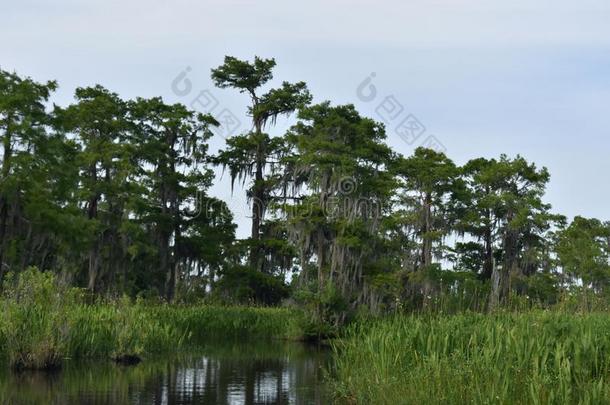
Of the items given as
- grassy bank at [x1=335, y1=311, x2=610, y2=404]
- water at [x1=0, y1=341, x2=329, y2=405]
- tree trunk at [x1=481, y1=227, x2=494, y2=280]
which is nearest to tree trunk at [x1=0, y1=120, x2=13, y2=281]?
water at [x1=0, y1=341, x2=329, y2=405]

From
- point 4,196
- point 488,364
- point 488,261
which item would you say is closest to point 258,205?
point 488,261

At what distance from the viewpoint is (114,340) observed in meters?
21.5

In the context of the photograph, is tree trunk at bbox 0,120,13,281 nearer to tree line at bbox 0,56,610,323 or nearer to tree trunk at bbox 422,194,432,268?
tree line at bbox 0,56,610,323

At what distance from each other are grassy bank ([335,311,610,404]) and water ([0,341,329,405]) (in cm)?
187

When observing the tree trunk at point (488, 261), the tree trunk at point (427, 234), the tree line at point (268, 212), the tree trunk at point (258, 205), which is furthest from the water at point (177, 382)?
the tree trunk at point (488, 261)

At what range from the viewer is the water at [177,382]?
603 inches

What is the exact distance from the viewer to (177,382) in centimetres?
1791

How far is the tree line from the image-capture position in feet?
112

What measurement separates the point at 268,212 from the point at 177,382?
31504 mm

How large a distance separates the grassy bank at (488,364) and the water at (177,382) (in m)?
1.87

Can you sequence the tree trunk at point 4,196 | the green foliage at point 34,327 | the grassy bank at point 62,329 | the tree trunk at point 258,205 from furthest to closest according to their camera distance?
the tree trunk at point 258,205 → the tree trunk at point 4,196 → the grassy bank at point 62,329 → the green foliage at point 34,327

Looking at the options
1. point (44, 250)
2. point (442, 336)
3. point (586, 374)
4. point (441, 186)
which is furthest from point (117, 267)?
point (586, 374)

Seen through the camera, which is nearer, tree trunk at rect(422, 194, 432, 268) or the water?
the water

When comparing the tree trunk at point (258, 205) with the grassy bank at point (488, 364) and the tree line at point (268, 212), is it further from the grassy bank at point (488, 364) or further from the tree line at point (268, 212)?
the grassy bank at point (488, 364)
